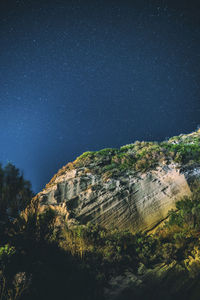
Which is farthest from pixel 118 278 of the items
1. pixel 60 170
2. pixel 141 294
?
pixel 60 170

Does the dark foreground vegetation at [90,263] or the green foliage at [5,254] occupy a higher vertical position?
the green foliage at [5,254]

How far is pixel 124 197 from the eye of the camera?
362 inches

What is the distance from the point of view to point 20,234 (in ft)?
14.5

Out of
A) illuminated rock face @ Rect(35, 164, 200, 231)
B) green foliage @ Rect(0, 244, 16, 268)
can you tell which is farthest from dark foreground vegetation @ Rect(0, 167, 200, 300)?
illuminated rock face @ Rect(35, 164, 200, 231)

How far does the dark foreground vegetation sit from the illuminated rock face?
2254mm

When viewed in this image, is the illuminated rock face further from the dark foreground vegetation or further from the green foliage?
the green foliage

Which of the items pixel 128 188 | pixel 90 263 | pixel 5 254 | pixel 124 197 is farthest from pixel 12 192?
pixel 128 188

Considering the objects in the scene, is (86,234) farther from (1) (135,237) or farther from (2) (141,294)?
(2) (141,294)

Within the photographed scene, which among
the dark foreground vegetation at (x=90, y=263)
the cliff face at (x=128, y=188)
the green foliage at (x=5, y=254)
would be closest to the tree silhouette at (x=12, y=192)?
the dark foreground vegetation at (x=90, y=263)

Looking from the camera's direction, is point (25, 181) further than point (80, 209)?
No

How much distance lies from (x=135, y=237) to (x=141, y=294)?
2.76 metres

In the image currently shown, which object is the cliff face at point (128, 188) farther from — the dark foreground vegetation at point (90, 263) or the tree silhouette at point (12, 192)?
the tree silhouette at point (12, 192)

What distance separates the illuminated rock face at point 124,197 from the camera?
27.4ft

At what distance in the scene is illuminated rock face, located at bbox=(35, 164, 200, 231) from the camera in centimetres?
836
